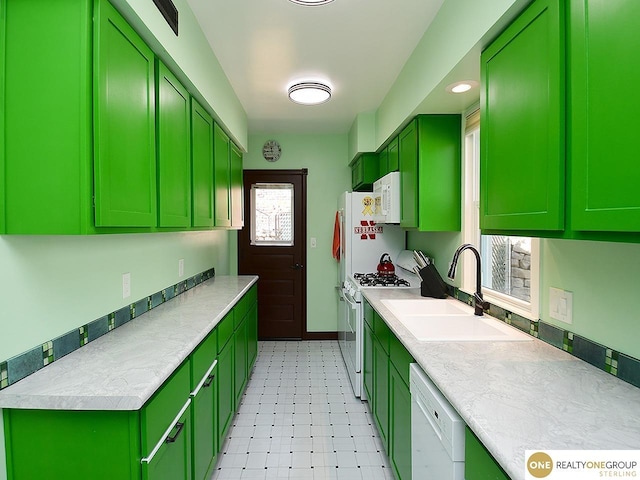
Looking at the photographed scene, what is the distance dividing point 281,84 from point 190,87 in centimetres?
112

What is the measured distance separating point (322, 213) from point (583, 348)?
11.8ft

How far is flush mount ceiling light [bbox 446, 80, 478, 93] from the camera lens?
6.46 feet

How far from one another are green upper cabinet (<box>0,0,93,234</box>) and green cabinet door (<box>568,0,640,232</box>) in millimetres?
1504

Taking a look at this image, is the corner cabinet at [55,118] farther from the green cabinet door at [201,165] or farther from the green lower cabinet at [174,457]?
the green cabinet door at [201,165]

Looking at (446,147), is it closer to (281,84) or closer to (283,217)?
(281,84)

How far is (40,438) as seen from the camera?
1.13 m

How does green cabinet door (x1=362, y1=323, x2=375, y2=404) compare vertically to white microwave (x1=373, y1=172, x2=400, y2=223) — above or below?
below

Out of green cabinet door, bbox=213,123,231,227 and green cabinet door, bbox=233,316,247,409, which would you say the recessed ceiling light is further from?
green cabinet door, bbox=233,316,247,409

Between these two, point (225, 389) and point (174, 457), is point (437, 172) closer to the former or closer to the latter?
point (225, 389)

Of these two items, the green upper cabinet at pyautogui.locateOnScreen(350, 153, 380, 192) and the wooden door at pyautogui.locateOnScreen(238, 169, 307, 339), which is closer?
the green upper cabinet at pyautogui.locateOnScreen(350, 153, 380, 192)

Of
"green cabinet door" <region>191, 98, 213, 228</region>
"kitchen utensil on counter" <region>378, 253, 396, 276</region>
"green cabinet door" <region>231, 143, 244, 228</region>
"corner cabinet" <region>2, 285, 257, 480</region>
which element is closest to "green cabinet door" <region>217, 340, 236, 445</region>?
"corner cabinet" <region>2, 285, 257, 480</region>

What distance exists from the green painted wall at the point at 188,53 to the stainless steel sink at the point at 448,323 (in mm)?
1812

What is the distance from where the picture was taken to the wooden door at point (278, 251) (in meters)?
4.70
